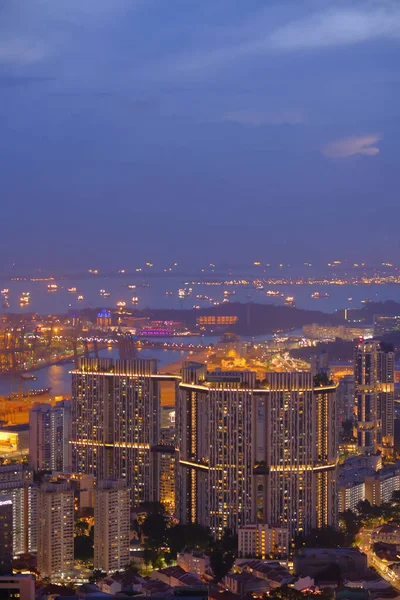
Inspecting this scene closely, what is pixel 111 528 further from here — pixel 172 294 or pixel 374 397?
pixel 172 294

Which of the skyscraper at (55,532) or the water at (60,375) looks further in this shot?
the water at (60,375)

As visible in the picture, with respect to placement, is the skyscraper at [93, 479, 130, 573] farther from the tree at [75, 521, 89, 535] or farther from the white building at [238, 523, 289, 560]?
the white building at [238, 523, 289, 560]

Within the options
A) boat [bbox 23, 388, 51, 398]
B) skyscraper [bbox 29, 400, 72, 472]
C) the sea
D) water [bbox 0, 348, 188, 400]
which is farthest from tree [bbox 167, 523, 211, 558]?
the sea

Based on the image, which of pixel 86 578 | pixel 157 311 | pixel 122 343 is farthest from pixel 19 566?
pixel 157 311

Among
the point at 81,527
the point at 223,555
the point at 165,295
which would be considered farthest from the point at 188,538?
the point at 165,295

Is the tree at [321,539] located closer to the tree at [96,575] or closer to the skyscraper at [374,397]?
the tree at [96,575]

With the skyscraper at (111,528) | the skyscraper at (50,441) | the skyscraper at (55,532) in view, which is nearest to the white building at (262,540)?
the skyscraper at (111,528)
